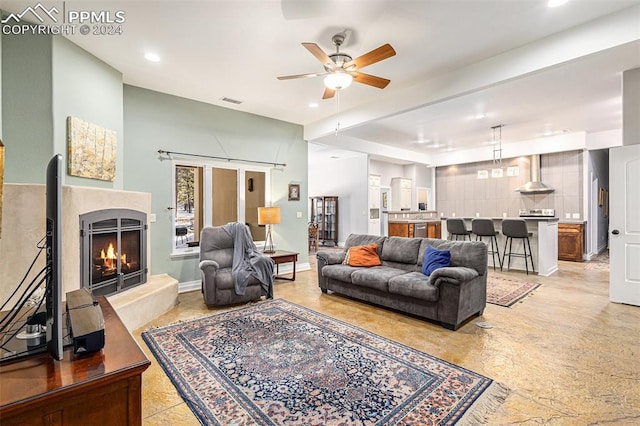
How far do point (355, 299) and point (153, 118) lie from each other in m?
3.90

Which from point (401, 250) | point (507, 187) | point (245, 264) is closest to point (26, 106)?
point (245, 264)

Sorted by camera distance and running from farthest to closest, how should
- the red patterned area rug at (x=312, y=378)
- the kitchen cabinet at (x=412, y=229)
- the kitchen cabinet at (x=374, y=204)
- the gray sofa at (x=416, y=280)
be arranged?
the kitchen cabinet at (x=374, y=204) < the kitchen cabinet at (x=412, y=229) < the gray sofa at (x=416, y=280) < the red patterned area rug at (x=312, y=378)

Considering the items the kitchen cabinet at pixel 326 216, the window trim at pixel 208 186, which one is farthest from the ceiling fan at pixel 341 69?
the kitchen cabinet at pixel 326 216

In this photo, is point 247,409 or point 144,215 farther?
point 144,215

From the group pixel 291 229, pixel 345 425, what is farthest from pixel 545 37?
pixel 291 229

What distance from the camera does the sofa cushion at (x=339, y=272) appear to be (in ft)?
13.8

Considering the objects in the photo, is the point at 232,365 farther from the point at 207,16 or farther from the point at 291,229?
the point at 291,229

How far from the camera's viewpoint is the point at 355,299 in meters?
4.32

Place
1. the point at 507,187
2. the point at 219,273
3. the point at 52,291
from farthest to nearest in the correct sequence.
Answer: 1. the point at 507,187
2. the point at 219,273
3. the point at 52,291

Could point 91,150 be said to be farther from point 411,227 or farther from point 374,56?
point 411,227

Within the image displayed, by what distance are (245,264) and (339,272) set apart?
1280 mm

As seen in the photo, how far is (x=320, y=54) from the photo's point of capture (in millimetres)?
2848

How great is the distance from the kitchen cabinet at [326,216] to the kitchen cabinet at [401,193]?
6.36 feet

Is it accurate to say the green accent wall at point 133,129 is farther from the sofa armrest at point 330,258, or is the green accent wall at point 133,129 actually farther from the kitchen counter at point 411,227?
the kitchen counter at point 411,227
